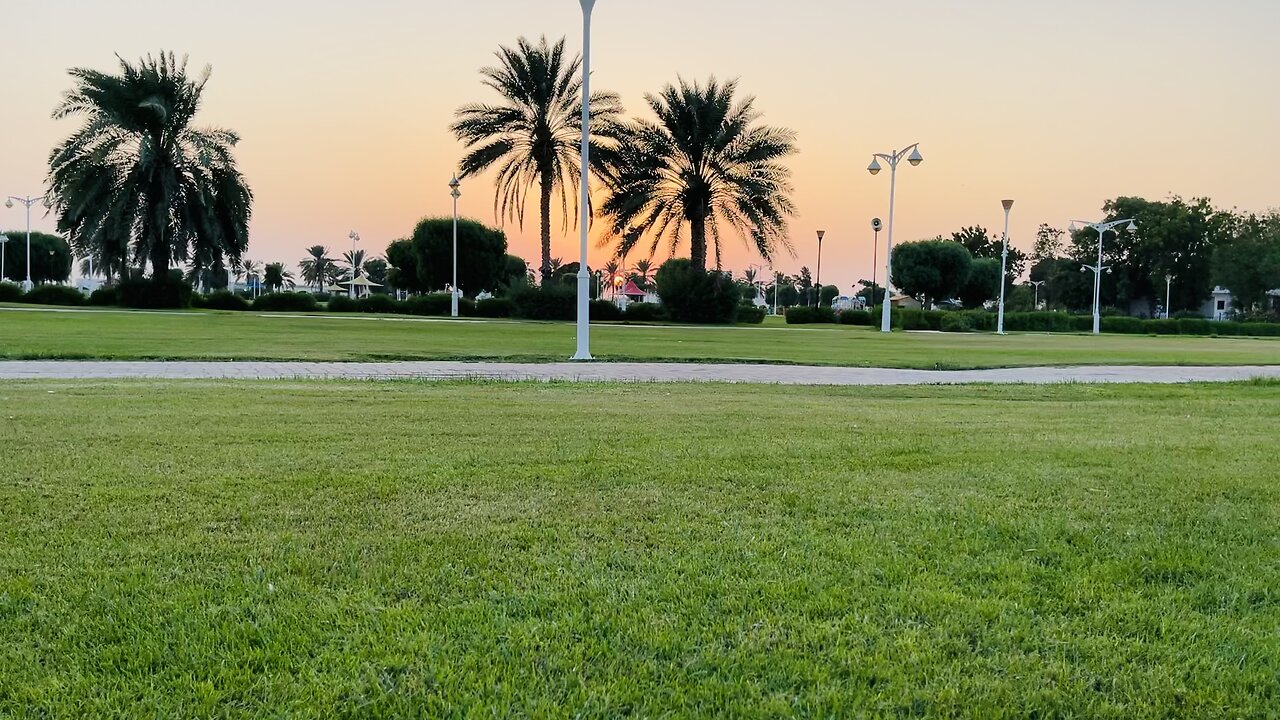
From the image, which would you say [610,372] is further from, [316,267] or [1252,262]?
[316,267]

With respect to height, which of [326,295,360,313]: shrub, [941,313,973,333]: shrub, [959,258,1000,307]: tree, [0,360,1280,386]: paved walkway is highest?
[959,258,1000,307]: tree

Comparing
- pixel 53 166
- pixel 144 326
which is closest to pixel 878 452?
pixel 144 326

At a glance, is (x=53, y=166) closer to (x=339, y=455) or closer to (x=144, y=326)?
(x=144, y=326)

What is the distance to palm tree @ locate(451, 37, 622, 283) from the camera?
40156 mm

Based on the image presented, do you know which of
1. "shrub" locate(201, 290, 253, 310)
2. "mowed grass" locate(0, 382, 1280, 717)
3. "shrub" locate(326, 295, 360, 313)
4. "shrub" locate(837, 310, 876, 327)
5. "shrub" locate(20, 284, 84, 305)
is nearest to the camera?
"mowed grass" locate(0, 382, 1280, 717)

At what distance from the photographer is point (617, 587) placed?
3115 mm

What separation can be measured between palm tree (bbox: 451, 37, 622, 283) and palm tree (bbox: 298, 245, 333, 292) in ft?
381

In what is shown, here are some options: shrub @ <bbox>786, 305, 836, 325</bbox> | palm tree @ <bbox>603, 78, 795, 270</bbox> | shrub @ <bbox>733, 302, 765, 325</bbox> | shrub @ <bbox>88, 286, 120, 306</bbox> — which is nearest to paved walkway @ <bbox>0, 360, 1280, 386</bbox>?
palm tree @ <bbox>603, 78, 795, 270</bbox>

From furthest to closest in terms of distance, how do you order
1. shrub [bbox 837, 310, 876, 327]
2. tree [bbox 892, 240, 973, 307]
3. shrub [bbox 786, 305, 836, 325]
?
tree [bbox 892, 240, 973, 307] → shrub [bbox 786, 305, 836, 325] → shrub [bbox 837, 310, 876, 327]

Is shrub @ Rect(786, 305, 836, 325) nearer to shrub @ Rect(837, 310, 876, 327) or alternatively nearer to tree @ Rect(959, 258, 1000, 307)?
shrub @ Rect(837, 310, 876, 327)

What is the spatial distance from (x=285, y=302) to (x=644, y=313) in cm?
2131

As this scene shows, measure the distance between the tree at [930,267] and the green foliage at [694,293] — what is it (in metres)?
39.0

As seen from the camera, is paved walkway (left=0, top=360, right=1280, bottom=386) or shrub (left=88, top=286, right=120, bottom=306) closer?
paved walkway (left=0, top=360, right=1280, bottom=386)

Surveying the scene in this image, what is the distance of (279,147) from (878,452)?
35.0 metres
